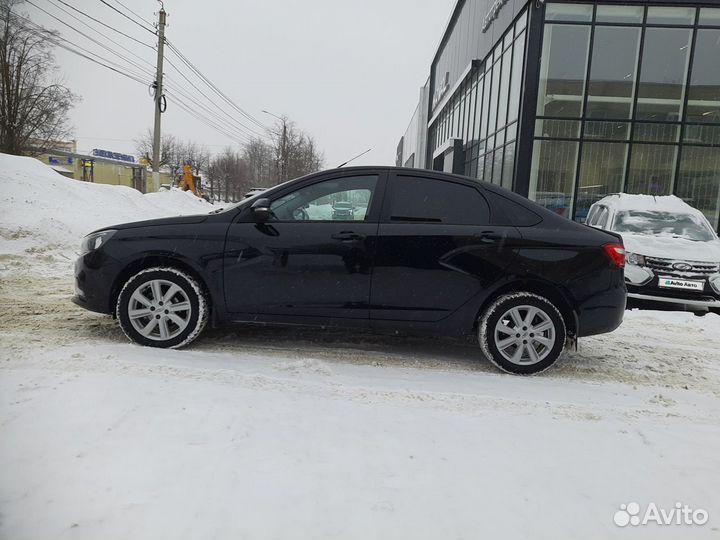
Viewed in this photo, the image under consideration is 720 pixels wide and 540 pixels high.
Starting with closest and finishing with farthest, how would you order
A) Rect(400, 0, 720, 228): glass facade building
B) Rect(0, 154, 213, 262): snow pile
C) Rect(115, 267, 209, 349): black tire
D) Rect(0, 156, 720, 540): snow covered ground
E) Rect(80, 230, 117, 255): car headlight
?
Rect(0, 156, 720, 540): snow covered ground → Rect(115, 267, 209, 349): black tire → Rect(80, 230, 117, 255): car headlight → Rect(0, 154, 213, 262): snow pile → Rect(400, 0, 720, 228): glass facade building

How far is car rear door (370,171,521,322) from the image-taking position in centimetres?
410

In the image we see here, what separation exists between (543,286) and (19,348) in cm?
435

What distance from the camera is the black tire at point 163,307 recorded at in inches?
165

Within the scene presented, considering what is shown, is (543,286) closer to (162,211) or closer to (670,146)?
(670,146)

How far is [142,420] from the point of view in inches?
112

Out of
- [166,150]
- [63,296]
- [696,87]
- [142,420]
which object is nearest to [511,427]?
[142,420]

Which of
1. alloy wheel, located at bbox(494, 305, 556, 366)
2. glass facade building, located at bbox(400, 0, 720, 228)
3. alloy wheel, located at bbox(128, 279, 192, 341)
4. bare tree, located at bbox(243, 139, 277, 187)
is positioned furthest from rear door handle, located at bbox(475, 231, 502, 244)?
bare tree, located at bbox(243, 139, 277, 187)

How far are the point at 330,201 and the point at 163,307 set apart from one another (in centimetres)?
170

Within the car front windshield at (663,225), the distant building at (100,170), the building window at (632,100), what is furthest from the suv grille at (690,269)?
the distant building at (100,170)

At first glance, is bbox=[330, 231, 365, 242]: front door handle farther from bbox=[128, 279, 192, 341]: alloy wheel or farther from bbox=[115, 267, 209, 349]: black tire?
bbox=[128, 279, 192, 341]: alloy wheel

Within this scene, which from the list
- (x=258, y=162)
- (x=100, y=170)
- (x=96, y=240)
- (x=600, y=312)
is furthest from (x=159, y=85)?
(x=100, y=170)

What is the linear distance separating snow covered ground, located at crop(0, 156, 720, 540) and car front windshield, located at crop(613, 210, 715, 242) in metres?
4.11

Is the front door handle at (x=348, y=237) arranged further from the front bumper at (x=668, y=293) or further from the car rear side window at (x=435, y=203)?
the front bumper at (x=668, y=293)

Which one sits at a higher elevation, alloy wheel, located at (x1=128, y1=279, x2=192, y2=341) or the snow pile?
the snow pile
